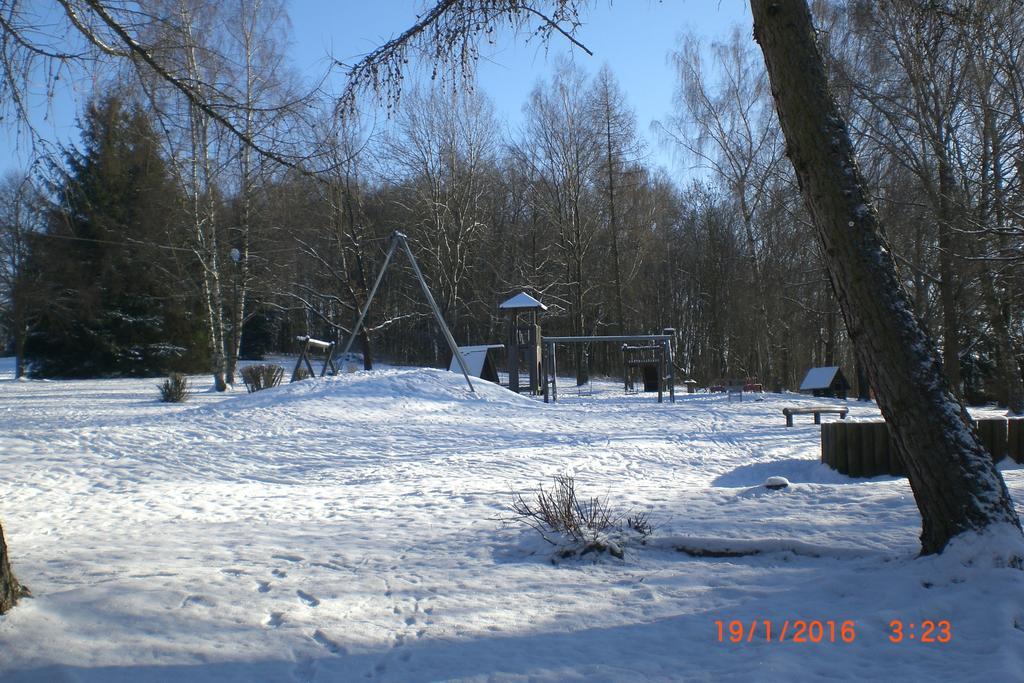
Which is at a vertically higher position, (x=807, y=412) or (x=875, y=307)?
(x=875, y=307)

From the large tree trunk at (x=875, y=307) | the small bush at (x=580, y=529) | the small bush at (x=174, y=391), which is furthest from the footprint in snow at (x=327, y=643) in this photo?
the small bush at (x=174, y=391)

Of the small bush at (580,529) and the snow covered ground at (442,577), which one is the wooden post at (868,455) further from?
the small bush at (580,529)

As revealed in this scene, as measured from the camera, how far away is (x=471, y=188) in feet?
96.1

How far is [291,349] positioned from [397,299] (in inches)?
484

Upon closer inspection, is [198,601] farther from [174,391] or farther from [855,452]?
[174,391]

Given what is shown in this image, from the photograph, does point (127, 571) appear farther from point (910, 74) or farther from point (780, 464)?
point (910, 74)

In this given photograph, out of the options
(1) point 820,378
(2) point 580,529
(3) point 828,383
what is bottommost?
(2) point 580,529

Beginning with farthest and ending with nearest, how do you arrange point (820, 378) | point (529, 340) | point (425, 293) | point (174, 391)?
point (820, 378) → point (529, 340) → point (174, 391) → point (425, 293)

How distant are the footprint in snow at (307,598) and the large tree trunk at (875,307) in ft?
11.6

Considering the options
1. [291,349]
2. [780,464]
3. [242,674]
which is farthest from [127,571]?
[291,349]

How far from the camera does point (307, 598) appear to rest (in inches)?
166

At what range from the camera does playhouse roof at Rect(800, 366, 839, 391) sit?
2281 cm
